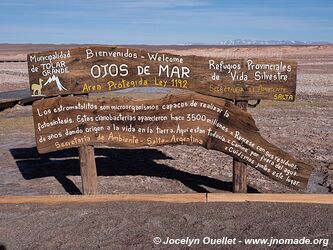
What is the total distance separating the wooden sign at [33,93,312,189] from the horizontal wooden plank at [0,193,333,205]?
50cm

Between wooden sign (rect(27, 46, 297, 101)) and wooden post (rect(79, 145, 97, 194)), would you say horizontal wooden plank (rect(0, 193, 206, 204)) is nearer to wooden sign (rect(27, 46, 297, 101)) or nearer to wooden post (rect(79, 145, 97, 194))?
wooden post (rect(79, 145, 97, 194))

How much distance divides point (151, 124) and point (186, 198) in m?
1.09

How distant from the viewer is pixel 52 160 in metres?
9.26

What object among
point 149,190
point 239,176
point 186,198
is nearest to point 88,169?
point 149,190

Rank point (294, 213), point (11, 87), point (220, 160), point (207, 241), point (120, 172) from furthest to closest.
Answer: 1. point (11, 87)
2. point (220, 160)
3. point (120, 172)
4. point (294, 213)
5. point (207, 241)

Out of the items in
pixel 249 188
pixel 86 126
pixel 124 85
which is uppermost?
pixel 124 85

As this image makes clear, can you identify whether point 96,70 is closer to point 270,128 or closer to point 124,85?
point 124,85

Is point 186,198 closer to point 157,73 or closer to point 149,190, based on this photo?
point 149,190

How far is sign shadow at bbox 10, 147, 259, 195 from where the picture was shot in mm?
7625

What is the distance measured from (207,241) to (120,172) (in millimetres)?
3477

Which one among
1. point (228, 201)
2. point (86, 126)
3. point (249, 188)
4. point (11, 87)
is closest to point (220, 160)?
point (249, 188)

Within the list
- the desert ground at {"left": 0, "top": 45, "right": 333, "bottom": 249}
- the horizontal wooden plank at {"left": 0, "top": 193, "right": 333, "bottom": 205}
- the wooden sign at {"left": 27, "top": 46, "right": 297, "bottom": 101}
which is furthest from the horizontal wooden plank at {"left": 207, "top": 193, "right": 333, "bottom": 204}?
the wooden sign at {"left": 27, "top": 46, "right": 297, "bottom": 101}

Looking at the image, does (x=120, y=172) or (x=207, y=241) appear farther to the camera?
(x=120, y=172)

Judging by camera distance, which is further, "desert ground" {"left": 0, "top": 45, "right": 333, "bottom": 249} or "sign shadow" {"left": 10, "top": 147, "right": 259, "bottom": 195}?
"sign shadow" {"left": 10, "top": 147, "right": 259, "bottom": 195}
